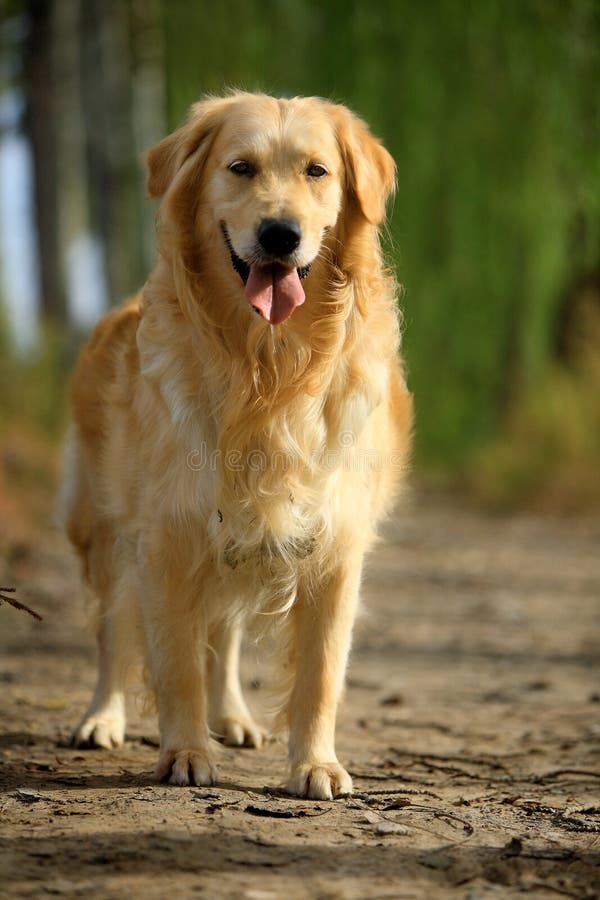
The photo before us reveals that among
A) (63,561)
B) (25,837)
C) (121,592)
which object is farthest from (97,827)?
(63,561)

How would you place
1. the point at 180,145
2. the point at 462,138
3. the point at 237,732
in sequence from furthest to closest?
the point at 462,138, the point at 237,732, the point at 180,145

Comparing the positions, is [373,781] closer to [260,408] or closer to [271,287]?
[260,408]

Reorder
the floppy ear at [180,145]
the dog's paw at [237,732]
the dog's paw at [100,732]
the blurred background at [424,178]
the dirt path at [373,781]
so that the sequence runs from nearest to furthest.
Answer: the dirt path at [373,781] → the floppy ear at [180,145] → the dog's paw at [100,732] → the dog's paw at [237,732] → the blurred background at [424,178]

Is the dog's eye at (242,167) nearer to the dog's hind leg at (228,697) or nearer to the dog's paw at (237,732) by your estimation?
the dog's hind leg at (228,697)

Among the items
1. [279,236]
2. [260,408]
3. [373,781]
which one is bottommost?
[373,781]

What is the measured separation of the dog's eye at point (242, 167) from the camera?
12.4 ft

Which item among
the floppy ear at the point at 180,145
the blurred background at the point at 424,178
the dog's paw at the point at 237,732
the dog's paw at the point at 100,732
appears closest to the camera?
the floppy ear at the point at 180,145

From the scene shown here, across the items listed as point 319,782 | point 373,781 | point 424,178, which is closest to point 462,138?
point 424,178

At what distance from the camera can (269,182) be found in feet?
12.3

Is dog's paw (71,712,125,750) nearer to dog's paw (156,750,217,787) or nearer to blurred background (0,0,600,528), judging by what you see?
dog's paw (156,750,217,787)

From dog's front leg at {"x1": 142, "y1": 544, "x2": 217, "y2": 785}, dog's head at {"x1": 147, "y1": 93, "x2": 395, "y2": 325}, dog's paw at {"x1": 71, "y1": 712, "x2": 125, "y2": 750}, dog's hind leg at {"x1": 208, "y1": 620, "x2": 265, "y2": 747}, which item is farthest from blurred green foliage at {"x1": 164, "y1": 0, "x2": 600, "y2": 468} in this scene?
dog's front leg at {"x1": 142, "y1": 544, "x2": 217, "y2": 785}

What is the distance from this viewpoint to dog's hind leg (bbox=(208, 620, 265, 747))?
4.62 meters

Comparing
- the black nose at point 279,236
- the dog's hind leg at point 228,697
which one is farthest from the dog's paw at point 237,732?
the black nose at point 279,236

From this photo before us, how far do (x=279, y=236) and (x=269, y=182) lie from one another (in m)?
0.24
